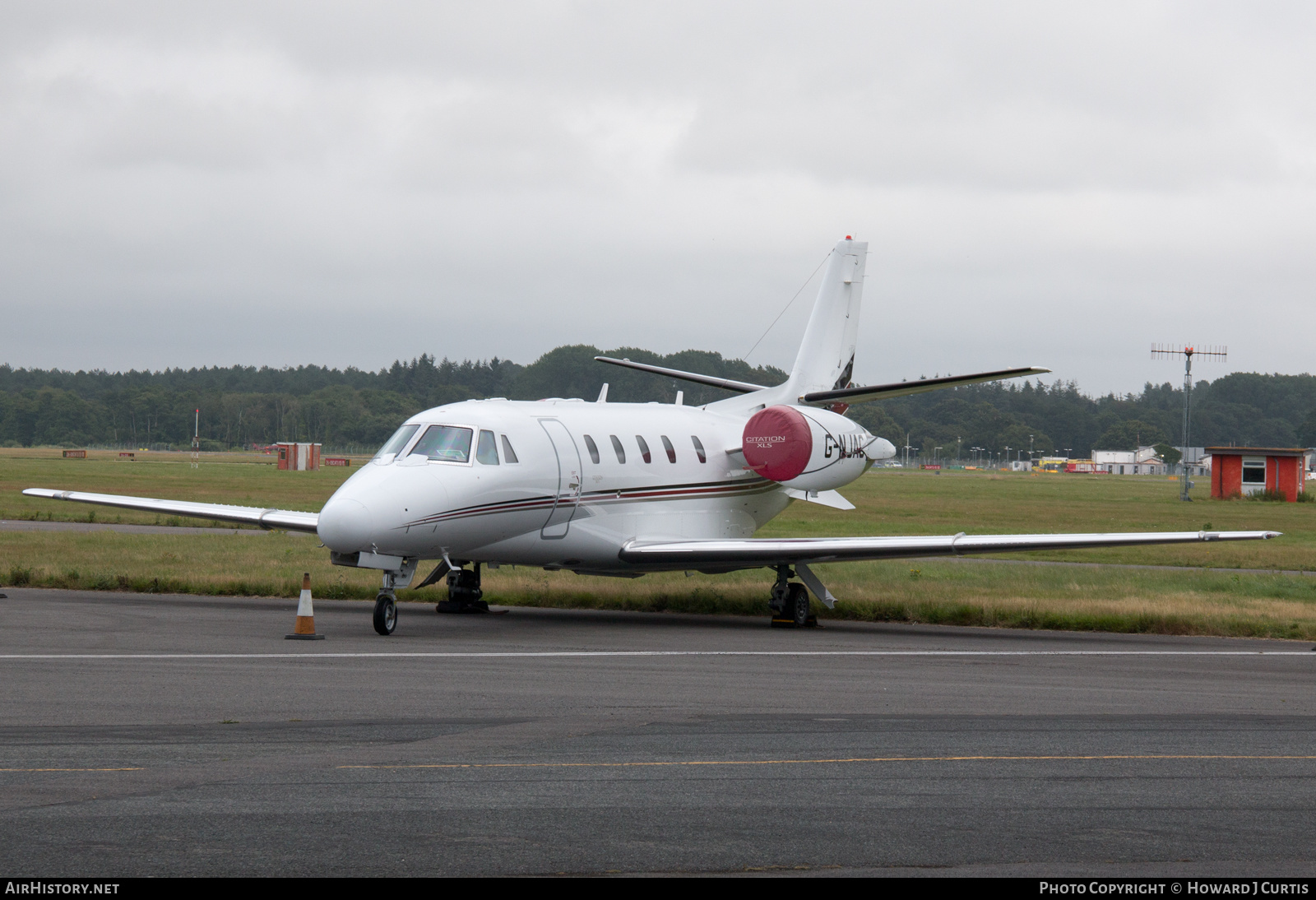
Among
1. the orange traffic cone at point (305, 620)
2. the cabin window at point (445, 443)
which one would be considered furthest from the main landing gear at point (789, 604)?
the orange traffic cone at point (305, 620)

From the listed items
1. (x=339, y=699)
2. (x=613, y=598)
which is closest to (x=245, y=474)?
(x=613, y=598)

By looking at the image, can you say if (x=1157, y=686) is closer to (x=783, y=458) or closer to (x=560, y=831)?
(x=560, y=831)

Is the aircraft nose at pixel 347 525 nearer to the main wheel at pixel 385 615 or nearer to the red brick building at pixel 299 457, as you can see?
the main wheel at pixel 385 615

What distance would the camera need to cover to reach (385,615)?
16812mm

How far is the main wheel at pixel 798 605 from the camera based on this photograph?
20172 mm

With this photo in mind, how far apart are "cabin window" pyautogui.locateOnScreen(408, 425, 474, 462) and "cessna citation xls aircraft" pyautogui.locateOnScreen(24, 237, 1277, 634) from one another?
19 mm

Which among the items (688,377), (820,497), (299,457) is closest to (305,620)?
(688,377)

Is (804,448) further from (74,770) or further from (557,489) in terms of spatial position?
(74,770)

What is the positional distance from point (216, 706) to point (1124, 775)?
22.6ft

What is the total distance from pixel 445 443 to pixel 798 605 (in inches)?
229

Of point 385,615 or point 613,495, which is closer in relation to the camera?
point 385,615

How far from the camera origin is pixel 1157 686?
13.3 m

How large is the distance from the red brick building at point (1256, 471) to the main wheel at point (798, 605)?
57.5m

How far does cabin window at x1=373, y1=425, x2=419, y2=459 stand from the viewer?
58.5 feet
